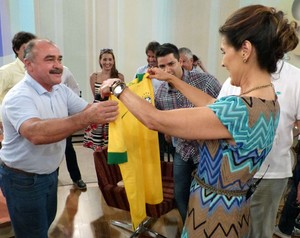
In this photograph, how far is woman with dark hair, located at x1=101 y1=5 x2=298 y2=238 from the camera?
1.02 m

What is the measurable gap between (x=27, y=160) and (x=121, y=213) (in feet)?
5.10

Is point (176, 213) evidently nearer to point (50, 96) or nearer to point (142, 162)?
point (142, 162)

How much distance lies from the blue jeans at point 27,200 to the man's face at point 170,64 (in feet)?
3.67

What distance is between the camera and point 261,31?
3.33 ft

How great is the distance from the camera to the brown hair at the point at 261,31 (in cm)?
101

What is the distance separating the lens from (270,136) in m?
1.10

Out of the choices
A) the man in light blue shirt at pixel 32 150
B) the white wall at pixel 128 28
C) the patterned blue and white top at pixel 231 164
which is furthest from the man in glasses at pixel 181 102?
the white wall at pixel 128 28

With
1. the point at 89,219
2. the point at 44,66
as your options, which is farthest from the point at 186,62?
the point at 44,66

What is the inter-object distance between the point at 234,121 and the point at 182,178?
4.48 feet

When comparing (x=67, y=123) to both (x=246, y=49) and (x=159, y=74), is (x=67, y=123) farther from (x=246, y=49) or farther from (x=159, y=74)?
(x=246, y=49)

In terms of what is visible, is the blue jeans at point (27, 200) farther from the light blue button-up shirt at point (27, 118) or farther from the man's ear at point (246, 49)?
the man's ear at point (246, 49)

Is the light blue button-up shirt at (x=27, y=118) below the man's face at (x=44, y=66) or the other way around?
below

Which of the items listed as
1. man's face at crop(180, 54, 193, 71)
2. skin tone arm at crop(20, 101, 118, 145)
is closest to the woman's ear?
skin tone arm at crop(20, 101, 118, 145)

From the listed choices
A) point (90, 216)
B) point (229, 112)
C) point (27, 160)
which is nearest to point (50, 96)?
point (27, 160)
